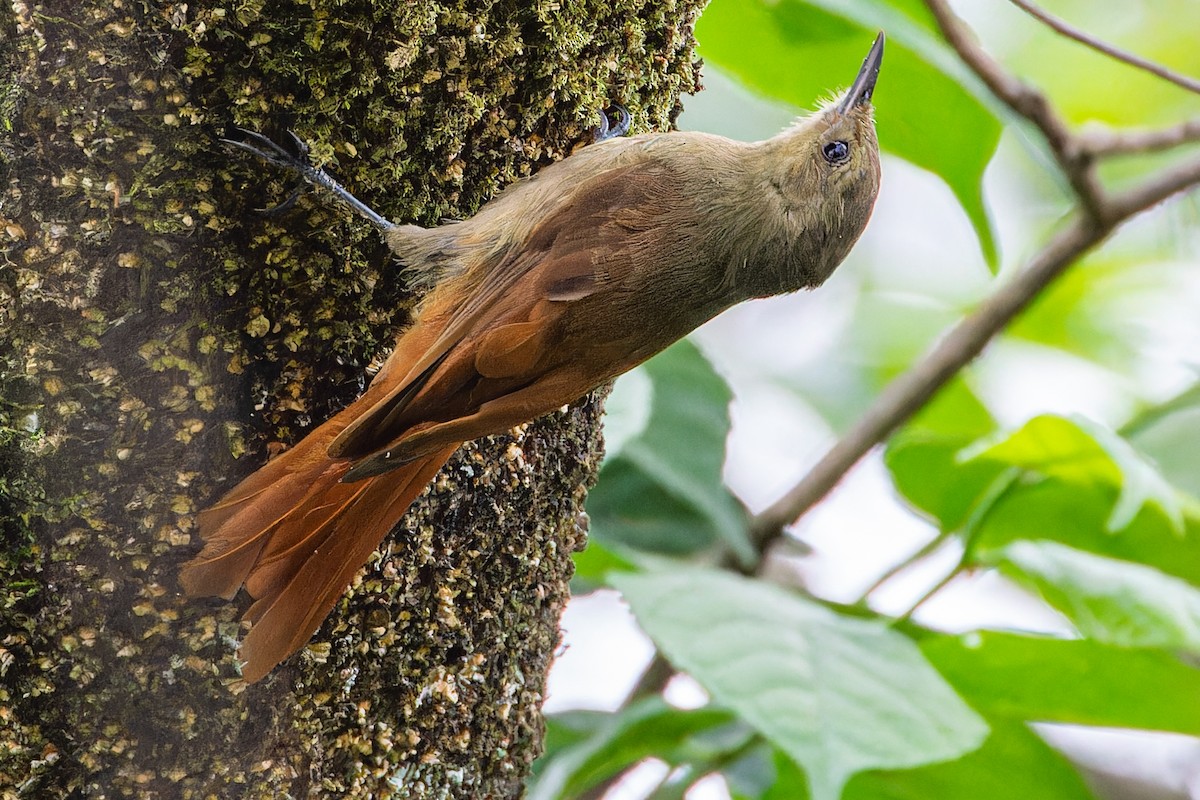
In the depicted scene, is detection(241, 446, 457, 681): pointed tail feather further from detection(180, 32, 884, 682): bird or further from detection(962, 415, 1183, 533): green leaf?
detection(962, 415, 1183, 533): green leaf

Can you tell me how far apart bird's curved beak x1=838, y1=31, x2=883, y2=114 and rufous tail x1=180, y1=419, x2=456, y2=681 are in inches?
36.8

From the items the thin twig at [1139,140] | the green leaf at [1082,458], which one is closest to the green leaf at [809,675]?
the green leaf at [1082,458]

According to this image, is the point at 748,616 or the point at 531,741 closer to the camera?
the point at 531,741

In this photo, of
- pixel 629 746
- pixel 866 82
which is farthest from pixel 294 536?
pixel 866 82

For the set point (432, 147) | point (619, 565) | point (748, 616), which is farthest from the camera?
point (619, 565)

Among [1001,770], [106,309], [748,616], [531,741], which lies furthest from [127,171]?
[1001,770]

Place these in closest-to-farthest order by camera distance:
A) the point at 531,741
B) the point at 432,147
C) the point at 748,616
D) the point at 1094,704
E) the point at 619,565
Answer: the point at 432,147 → the point at 531,741 → the point at 748,616 → the point at 1094,704 → the point at 619,565

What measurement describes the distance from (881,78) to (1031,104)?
0.31 m

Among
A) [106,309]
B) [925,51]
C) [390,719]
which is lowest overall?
[390,719]

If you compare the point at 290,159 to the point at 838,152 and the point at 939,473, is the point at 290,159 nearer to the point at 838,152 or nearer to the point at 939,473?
the point at 838,152

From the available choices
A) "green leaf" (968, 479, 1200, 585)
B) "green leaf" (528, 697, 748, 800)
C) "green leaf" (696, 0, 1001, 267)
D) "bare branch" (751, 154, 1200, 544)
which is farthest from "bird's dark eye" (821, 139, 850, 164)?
"green leaf" (528, 697, 748, 800)

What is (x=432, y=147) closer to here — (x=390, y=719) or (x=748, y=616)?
(x=390, y=719)

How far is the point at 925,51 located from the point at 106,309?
1202 millimetres

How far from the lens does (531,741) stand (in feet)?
5.22
